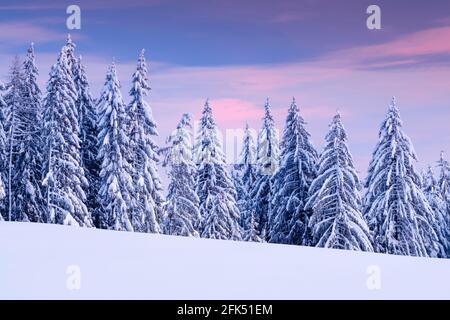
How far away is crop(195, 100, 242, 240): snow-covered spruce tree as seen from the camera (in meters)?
42.8

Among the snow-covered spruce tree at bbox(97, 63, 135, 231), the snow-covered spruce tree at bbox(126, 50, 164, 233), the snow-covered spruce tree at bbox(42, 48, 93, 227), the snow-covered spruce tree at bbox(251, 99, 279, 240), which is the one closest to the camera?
the snow-covered spruce tree at bbox(42, 48, 93, 227)

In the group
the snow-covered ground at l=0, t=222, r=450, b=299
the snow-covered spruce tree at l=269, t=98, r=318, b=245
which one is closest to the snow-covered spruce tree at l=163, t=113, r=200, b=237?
the snow-covered spruce tree at l=269, t=98, r=318, b=245

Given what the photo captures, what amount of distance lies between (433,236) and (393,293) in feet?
105

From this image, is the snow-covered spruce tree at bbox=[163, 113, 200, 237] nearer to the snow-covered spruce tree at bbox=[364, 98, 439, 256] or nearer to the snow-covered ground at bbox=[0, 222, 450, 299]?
the snow-covered spruce tree at bbox=[364, 98, 439, 256]

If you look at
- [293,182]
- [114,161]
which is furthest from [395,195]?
[114,161]

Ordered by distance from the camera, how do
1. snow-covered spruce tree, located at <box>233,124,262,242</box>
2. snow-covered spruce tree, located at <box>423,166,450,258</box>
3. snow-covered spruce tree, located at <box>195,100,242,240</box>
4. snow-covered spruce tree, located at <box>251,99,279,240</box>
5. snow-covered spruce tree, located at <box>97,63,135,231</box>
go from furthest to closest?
snow-covered spruce tree, located at <box>423,166,450,258</box> → snow-covered spruce tree, located at <box>233,124,262,242</box> → snow-covered spruce tree, located at <box>195,100,242,240</box> → snow-covered spruce tree, located at <box>251,99,279,240</box> → snow-covered spruce tree, located at <box>97,63,135,231</box>

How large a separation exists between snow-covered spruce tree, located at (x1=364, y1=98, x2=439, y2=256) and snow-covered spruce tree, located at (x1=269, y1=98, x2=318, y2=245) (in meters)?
4.00

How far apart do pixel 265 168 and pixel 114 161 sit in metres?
10.3

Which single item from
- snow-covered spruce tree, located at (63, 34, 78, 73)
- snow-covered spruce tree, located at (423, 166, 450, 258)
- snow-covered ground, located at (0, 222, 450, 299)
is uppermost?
snow-covered spruce tree, located at (63, 34, 78, 73)

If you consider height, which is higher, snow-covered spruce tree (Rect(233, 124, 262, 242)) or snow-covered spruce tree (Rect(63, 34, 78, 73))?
snow-covered spruce tree (Rect(63, 34, 78, 73))

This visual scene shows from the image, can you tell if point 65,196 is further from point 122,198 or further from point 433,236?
point 433,236

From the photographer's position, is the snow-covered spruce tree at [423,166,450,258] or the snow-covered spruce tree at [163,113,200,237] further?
the snow-covered spruce tree at [423,166,450,258]

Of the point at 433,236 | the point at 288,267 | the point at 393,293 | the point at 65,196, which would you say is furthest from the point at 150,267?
the point at 433,236

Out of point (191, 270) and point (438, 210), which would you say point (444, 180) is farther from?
point (191, 270)
